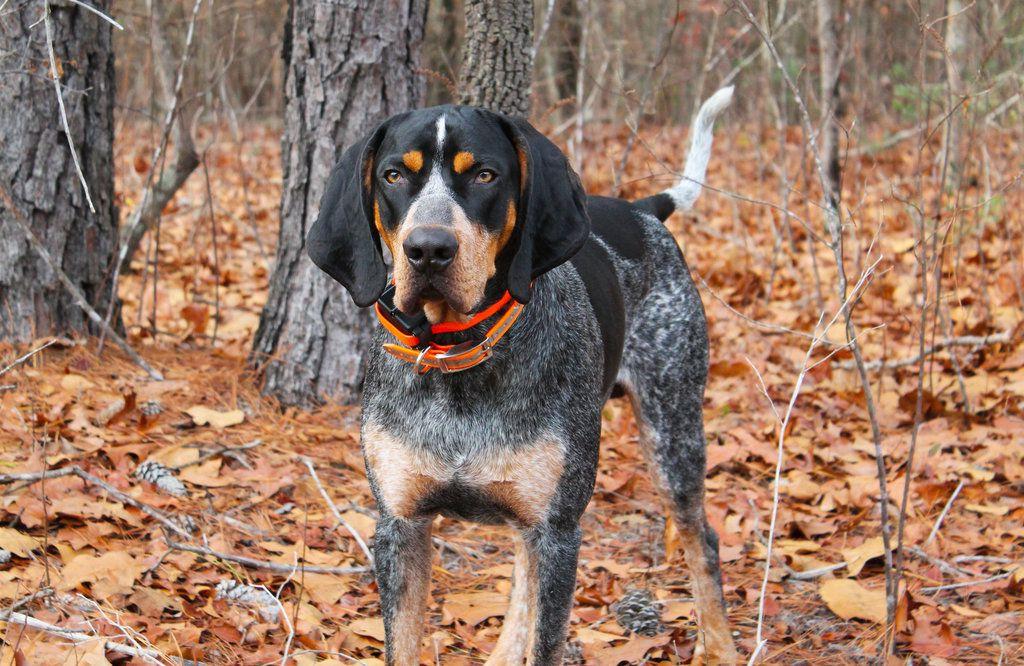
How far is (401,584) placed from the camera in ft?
10.8

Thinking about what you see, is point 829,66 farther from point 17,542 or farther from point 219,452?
point 17,542

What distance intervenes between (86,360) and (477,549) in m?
2.30

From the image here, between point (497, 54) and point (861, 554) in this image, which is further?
point (497, 54)

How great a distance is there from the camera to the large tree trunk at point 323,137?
16.6 ft

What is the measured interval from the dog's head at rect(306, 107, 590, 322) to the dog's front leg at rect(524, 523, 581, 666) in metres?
0.74

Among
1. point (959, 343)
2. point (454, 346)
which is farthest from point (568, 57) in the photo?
point (454, 346)

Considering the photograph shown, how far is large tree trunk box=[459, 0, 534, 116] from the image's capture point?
4777 mm

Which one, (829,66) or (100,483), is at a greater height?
(829,66)

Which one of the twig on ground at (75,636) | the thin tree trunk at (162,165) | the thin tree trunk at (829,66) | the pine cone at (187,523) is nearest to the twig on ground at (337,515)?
the pine cone at (187,523)

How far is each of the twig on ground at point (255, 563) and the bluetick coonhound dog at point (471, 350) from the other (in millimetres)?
822

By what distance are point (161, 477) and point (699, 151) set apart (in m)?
2.77

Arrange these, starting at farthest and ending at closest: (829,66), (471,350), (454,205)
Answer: (829,66) → (471,350) → (454,205)

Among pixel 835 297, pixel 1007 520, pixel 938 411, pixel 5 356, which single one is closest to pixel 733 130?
pixel 835 297

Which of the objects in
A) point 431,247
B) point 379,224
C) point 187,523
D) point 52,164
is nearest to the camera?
point 431,247
